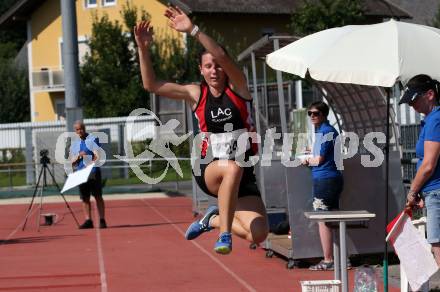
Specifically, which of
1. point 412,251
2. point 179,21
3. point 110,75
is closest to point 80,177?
point 412,251

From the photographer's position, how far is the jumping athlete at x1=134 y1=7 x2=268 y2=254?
7426mm

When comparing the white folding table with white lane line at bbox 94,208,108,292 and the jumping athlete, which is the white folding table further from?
white lane line at bbox 94,208,108,292

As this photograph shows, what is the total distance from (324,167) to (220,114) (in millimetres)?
4436

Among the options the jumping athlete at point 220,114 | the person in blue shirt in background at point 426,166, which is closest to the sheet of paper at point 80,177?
the jumping athlete at point 220,114

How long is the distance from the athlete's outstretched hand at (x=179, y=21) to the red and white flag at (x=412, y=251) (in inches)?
96.3

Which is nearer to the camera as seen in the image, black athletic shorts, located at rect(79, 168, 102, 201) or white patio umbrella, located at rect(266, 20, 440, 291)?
white patio umbrella, located at rect(266, 20, 440, 291)

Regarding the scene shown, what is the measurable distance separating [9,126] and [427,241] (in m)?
33.4

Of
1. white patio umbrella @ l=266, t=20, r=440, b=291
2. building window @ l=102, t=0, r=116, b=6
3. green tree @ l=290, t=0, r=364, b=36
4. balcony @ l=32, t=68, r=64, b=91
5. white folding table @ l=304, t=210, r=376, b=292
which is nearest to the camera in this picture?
white folding table @ l=304, t=210, r=376, b=292

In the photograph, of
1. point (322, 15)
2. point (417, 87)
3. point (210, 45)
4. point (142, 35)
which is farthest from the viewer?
point (322, 15)

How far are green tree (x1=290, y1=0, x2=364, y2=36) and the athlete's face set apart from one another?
2651 cm

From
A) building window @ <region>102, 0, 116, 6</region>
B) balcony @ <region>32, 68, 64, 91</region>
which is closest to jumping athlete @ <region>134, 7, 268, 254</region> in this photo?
building window @ <region>102, 0, 116, 6</region>

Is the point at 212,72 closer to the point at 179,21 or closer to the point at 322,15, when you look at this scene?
the point at 179,21

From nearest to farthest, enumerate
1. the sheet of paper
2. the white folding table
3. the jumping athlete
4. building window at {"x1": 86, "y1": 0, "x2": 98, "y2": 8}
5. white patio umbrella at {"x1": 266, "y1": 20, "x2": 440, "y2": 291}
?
the jumping athlete → the white folding table → white patio umbrella at {"x1": 266, "y1": 20, "x2": 440, "y2": 291} → the sheet of paper → building window at {"x1": 86, "y1": 0, "x2": 98, "y2": 8}

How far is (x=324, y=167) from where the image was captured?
464 inches
